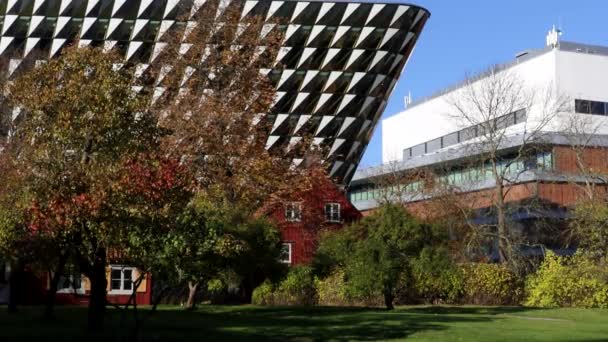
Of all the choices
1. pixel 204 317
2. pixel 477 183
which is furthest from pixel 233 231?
pixel 477 183

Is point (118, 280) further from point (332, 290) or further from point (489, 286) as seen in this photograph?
point (489, 286)

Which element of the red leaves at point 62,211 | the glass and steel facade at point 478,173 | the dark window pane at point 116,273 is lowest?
the dark window pane at point 116,273

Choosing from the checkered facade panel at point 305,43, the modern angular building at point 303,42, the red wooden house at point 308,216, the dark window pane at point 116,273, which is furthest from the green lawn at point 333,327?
the modern angular building at point 303,42

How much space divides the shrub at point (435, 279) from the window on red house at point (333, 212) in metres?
13.1

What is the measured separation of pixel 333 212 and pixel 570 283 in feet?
62.8

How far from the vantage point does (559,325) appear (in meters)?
24.8

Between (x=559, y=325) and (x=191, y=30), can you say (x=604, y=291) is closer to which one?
(x=559, y=325)

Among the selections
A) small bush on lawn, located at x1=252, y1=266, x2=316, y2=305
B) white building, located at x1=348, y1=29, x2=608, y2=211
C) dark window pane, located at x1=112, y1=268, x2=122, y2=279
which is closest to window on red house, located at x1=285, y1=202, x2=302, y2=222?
small bush on lawn, located at x1=252, y1=266, x2=316, y2=305

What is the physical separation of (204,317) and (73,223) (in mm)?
10264

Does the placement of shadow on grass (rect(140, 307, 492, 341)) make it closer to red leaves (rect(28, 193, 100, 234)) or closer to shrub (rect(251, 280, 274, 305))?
red leaves (rect(28, 193, 100, 234))

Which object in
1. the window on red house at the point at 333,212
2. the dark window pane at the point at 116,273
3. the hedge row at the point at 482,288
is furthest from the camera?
the window on red house at the point at 333,212

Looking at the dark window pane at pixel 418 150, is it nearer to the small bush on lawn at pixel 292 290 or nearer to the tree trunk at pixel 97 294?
the small bush on lawn at pixel 292 290

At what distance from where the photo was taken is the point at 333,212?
180 ft

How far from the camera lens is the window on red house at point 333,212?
54.3 metres
